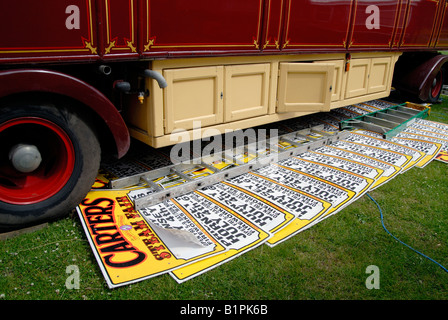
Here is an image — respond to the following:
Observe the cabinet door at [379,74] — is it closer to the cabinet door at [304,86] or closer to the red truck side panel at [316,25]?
the red truck side panel at [316,25]

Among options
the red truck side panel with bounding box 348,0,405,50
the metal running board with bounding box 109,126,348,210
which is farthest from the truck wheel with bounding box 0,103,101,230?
the red truck side panel with bounding box 348,0,405,50

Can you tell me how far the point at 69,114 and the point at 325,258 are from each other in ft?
6.84

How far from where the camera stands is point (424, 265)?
8.24 ft

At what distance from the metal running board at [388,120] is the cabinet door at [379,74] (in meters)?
0.40

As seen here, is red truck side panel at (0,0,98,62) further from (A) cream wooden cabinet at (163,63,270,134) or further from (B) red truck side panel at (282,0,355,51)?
(B) red truck side panel at (282,0,355,51)

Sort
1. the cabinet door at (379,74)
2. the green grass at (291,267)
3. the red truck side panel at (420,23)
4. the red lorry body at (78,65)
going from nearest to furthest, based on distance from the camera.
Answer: the green grass at (291,267)
the red lorry body at (78,65)
the cabinet door at (379,74)
the red truck side panel at (420,23)

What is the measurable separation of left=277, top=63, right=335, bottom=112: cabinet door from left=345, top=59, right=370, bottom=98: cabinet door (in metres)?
1.00

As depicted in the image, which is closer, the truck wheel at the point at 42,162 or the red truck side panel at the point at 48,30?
the red truck side panel at the point at 48,30

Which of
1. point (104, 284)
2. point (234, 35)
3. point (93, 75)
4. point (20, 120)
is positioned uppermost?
point (234, 35)

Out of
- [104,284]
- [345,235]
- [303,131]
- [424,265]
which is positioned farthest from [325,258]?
[303,131]

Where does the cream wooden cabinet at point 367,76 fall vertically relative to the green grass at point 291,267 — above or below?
above

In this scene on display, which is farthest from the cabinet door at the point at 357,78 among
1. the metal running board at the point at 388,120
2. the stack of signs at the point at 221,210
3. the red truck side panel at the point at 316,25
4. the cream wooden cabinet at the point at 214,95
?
the cream wooden cabinet at the point at 214,95

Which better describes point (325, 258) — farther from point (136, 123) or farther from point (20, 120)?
point (20, 120)

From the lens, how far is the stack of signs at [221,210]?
2.45 m
